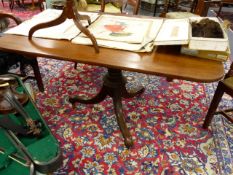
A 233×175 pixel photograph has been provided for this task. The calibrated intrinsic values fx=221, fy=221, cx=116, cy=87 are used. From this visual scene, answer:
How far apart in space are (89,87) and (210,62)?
1340 millimetres

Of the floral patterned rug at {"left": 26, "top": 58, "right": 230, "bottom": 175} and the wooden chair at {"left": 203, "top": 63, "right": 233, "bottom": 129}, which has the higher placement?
the wooden chair at {"left": 203, "top": 63, "right": 233, "bottom": 129}

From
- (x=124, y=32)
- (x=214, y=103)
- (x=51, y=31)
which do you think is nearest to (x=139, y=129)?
(x=214, y=103)

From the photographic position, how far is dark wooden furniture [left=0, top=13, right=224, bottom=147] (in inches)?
34.0

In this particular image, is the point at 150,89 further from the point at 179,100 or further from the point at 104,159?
the point at 104,159

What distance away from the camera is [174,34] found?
3.32 feet

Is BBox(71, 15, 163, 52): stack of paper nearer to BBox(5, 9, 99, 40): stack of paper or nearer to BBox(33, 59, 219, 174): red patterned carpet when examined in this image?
BBox(5, 9, 99, 40): stack of paper

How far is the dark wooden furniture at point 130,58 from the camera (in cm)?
86

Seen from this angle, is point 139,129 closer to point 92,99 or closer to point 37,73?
point 92,99

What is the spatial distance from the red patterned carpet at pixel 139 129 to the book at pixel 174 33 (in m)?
0.82

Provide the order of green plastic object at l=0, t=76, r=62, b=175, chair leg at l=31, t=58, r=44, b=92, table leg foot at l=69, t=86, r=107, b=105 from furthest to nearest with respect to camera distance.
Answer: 1. chair leg at l=31, t=58, r=44, b=92
2. table leg foot at l=69, t=86, r=107, b=105
3. green plastic object at l=0, t=76, r=62, b=175

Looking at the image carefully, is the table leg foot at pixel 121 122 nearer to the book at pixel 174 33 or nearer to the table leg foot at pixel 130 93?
the table leg foot at pixel 130 93

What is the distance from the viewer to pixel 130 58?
950 millimetres

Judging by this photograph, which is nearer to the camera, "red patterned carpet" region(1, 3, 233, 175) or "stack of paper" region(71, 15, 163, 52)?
"stack of paper" region(71, 15, 163, 52)

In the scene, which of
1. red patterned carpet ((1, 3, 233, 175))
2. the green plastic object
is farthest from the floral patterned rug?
the green plastic object
